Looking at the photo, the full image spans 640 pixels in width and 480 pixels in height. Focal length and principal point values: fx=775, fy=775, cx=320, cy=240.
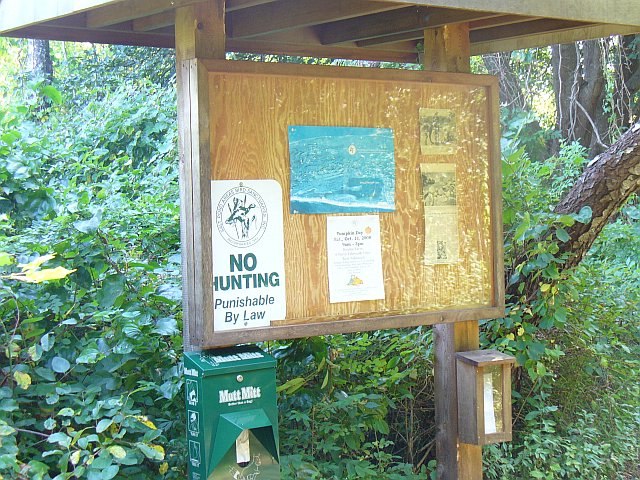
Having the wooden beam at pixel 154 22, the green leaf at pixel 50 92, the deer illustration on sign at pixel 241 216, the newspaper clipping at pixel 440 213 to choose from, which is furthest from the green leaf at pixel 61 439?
the green leaf at pixel 50 92

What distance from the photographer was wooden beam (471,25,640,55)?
457 centimetres

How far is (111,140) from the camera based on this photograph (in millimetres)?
8031

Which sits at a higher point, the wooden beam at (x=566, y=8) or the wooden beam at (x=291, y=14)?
the wooden beam at (x=291, y=14)

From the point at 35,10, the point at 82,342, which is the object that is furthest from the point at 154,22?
the point at 82,342

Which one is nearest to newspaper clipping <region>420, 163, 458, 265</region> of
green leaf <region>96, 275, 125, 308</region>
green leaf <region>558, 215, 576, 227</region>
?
green leaf <region>558, 215, 576, 227</region>

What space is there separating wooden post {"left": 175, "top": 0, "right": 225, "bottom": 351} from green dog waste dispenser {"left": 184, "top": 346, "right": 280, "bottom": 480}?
196 millimetres

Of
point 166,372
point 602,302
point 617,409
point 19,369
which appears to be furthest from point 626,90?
point 19,369

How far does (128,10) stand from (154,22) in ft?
1.26

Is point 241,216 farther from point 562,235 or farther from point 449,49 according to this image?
point 562,235

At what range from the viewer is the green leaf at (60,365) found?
379 cm

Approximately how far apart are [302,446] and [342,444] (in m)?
0.26

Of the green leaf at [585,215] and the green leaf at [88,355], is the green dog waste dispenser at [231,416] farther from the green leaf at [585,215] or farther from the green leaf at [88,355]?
the green leaf at [585,215]

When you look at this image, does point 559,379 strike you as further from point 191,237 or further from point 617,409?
point 191,237

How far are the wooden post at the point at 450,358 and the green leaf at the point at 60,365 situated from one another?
2203mm
